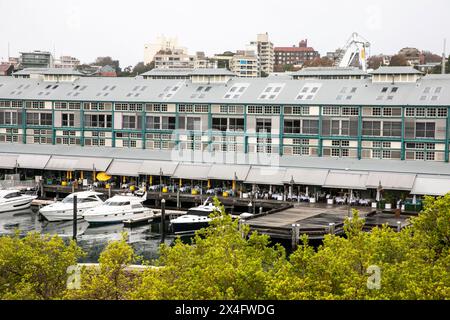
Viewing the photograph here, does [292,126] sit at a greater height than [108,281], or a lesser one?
greater

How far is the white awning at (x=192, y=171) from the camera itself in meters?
66.2

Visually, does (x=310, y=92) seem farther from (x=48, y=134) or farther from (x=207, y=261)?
(x=207, y=261)

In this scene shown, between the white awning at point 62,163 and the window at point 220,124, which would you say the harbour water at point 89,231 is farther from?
the window at point 220,124

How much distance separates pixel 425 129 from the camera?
63.2 meters

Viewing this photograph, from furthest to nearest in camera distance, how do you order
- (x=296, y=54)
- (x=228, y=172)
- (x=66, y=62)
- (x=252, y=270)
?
(x=296, y=54)
(x=66, y=62)
(x=228, y=172)
(x=252, y=270)

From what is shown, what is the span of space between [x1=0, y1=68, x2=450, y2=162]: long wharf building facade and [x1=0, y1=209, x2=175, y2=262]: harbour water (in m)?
15.4

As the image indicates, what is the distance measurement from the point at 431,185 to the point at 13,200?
1447 inches

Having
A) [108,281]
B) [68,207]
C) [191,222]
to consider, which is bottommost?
[191,222]

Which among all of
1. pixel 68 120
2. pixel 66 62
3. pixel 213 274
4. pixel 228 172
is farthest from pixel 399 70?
pixel 66 62

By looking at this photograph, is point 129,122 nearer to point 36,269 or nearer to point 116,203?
point 116,203

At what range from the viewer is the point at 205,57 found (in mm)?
190875

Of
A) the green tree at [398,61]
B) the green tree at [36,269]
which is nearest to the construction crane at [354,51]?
the green tree at [398,61]
